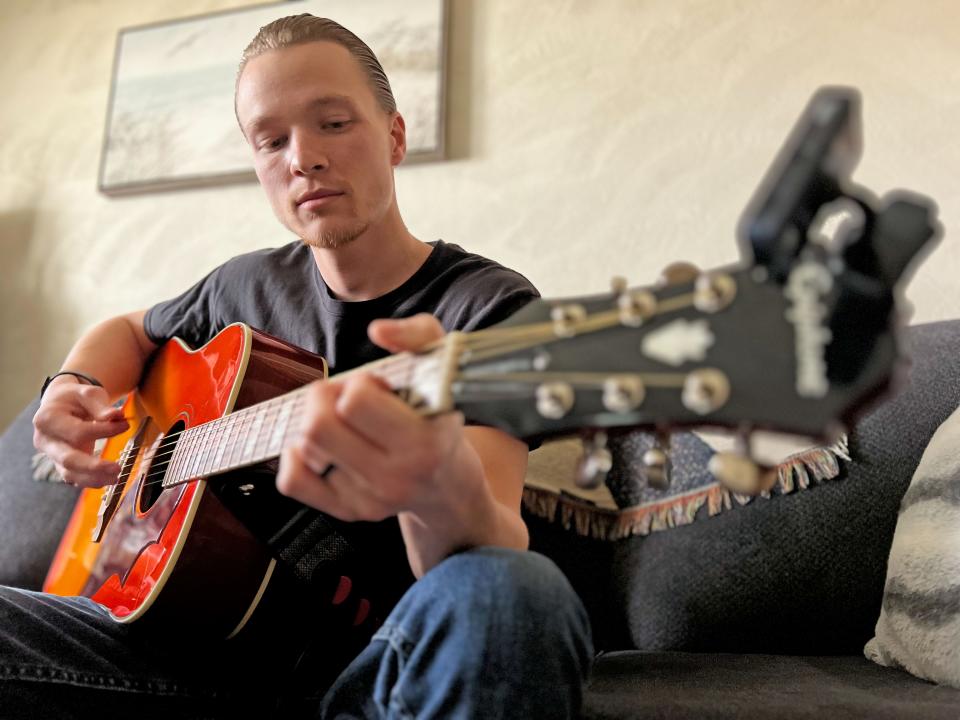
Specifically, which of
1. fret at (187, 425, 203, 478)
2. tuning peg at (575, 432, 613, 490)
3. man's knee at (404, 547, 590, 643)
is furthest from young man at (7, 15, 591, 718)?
fret at (187, 425, 203, 478)

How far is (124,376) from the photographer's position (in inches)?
51.6

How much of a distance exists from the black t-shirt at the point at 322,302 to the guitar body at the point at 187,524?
0.12 m

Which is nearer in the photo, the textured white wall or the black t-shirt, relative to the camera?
the black t-shirt

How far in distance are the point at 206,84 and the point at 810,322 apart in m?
1.83

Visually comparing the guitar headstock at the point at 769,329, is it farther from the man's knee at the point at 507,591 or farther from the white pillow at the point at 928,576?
the white pillow at the point at 928,576

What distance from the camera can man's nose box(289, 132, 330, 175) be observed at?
1028mm

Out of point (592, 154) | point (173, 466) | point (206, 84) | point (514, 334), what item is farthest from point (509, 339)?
point (206, 84)

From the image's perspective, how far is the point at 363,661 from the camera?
74 centimetres

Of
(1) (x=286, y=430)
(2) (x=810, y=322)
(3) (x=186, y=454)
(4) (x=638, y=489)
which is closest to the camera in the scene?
(2) (x=810, y=322)

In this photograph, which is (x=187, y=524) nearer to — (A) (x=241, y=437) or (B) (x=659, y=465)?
(A) (x=241, y=437)

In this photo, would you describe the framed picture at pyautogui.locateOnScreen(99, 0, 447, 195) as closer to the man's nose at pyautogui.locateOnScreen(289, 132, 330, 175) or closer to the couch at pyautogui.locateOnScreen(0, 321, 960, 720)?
the man's nose at pyautogui.locateOnScreen(289, 132, 330, 175)

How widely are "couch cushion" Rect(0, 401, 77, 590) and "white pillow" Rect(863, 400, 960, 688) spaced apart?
130cm

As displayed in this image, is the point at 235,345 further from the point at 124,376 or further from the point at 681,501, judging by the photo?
the point at 681,501

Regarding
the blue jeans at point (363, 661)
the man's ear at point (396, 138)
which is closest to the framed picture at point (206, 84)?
the man's ear at point (396, 138)
